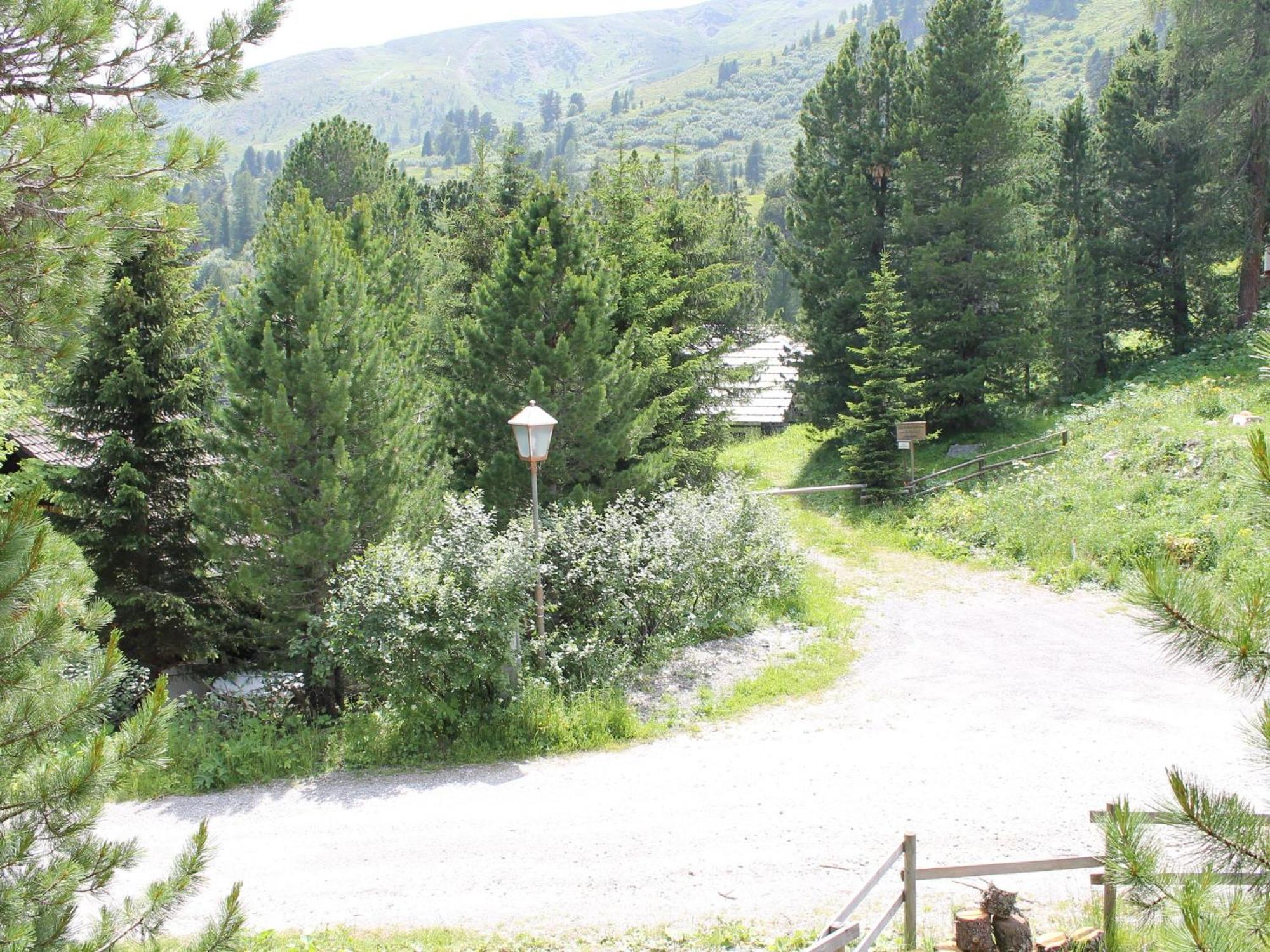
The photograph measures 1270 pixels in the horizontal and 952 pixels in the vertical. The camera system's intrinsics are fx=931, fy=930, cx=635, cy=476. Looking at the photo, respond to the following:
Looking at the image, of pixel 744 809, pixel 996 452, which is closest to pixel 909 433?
pixel 996 452

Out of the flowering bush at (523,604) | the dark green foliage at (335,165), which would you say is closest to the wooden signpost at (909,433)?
→ the flowering bush at (523,604)

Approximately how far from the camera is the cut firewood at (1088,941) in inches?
242

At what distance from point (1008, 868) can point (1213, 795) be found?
10.2 feet

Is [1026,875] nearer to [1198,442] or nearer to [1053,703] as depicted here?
[1053,703]

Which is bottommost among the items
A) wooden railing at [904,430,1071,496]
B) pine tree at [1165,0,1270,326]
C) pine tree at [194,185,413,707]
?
wooden railing at [904,430,1071,496]

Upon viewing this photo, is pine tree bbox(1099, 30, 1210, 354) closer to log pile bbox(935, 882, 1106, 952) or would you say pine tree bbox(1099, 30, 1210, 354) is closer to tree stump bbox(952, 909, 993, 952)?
log pile bbox(935, 882, 1106, 952)

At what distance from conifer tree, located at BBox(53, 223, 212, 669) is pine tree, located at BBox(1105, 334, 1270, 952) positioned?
46.0 ft

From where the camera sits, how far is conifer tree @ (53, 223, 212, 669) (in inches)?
581

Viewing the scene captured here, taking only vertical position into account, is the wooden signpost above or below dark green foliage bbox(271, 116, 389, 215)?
below

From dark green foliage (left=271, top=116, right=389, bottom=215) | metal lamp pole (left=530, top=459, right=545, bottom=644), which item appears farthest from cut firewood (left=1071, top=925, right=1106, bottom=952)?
dark green foliage (left=271, top=116, right=389, bottom=215)

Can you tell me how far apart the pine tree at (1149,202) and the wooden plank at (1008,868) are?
1123 inches

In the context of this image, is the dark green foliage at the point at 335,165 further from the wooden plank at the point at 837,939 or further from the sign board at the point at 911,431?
the wooden plank at the point at 837,939

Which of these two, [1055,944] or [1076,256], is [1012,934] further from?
[1076,256]

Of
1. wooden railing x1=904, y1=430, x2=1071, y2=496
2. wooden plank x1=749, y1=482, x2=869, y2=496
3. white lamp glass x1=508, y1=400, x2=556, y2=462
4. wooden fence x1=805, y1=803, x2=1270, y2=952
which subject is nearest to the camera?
wooden fence x1=805, y1=803, x2=1270, y2=952
